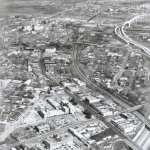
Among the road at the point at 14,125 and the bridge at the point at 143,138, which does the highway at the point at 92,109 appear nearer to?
the bridge at the point at 143,138

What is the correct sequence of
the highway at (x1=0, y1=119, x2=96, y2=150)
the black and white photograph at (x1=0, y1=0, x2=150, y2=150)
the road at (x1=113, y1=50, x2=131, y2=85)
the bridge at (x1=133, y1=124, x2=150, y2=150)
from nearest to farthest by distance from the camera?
1. the highway at (x1=0, y1=119, x2=96, y2=150)
2. the bridge at (x1=133, y1=124, x2=150, y2=150)
3. the black and white photograph at (x1=0, y1=0, x2=150, y2=150)
4. the road at (x1=113, y1=50, x2=131, y2=85)

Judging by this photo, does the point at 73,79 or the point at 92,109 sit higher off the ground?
the point at 73,79

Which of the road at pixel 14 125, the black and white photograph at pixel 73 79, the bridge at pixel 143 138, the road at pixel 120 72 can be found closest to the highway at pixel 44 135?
the black and white photograph at pixel 73 79

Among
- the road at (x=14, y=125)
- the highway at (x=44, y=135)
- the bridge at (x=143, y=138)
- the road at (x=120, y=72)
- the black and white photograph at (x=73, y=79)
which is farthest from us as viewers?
the road at (x=120, y=72)

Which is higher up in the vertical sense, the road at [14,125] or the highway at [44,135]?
the road at [14,125]

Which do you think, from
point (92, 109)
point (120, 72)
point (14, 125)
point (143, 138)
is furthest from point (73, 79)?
point (143, 138)

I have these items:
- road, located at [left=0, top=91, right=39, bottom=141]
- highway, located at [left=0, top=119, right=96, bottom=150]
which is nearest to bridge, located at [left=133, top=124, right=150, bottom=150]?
highway, located at [left=0, top=119, right=96, bottom=150]

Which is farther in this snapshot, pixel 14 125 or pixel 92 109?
pixel 92 109

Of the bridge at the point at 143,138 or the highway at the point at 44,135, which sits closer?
the highway at the point at 44,135

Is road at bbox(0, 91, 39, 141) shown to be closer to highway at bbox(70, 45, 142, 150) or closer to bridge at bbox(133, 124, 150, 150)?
highway at bbox(70, 45, 142, 150)

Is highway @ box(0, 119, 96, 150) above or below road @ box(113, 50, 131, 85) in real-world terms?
below

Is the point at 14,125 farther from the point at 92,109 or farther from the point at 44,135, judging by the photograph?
the point at 92,109
